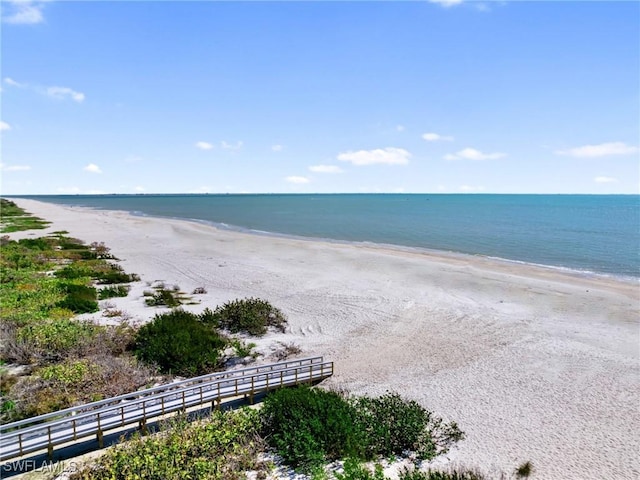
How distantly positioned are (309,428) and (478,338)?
1188 centimetres

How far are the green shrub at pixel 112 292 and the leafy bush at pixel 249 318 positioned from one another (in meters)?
7.86

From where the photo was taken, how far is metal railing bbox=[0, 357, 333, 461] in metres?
9.66

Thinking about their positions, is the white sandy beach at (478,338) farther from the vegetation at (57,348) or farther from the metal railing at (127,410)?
the vegetation at (57,348)

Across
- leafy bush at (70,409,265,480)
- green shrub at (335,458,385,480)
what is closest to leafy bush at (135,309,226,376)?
leafy bush at (70,409,265,480)

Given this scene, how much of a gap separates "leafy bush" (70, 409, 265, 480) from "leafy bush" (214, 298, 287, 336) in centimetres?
801

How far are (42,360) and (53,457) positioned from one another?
616 centimetres

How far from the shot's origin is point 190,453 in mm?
9703

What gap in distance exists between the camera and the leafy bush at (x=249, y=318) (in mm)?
19359

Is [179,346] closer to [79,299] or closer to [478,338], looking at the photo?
[79,299]

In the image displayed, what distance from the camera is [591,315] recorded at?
2319 centimetres

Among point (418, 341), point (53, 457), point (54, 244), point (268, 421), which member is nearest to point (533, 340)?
point (418, 341)

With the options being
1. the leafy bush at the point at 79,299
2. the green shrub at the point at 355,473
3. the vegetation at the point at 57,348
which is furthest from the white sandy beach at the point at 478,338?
the vegetation at the point at 57,348

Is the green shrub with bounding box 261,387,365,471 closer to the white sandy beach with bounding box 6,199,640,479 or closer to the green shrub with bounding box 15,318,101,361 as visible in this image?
the white sandy beach with bounding box 6,199,640,479

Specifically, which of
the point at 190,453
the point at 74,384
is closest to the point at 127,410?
the point at 74,384
